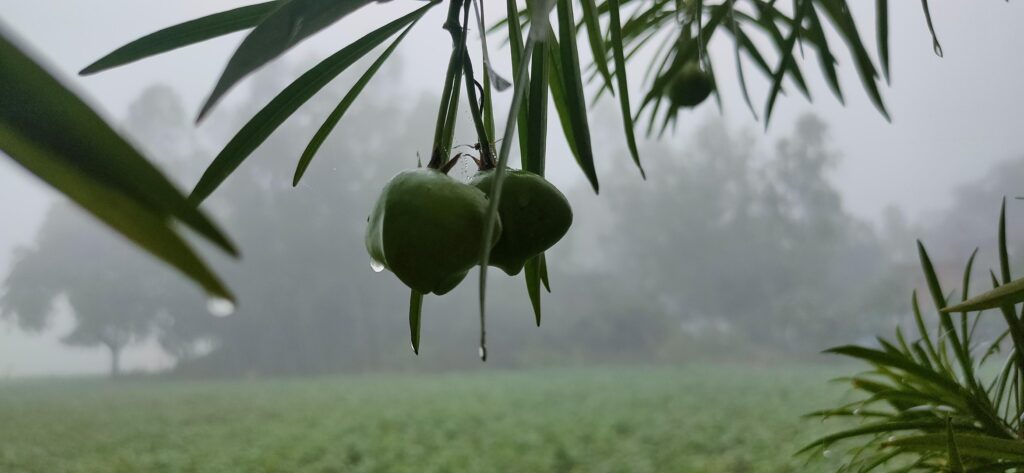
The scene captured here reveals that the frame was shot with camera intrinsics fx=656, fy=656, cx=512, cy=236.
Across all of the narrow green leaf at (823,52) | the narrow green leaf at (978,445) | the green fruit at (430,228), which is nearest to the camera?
the green fruit at (430,228)

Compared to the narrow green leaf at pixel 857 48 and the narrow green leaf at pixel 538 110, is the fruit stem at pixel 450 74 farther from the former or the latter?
the narrow green leaf at pixel 857 48

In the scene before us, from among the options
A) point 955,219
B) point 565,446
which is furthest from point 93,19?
point 955,219

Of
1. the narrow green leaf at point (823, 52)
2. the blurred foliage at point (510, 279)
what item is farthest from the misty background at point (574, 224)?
the narrow green leaf at point (823, 52)

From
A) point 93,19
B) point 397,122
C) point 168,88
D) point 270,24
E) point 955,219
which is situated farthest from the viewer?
point 397,122

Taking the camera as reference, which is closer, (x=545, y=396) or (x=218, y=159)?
(x=218, y=159)

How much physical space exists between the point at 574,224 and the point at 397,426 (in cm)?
135

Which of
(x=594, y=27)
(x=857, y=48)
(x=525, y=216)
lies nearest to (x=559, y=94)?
(x=594, y=27)

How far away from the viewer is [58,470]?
1838mm

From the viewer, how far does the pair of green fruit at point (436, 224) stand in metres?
0.22

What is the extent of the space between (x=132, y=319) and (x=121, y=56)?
93.8 inches

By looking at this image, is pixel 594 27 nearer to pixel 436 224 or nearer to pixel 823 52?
pixel 436 224

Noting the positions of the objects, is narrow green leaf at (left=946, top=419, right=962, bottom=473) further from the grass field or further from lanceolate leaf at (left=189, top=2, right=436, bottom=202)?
the grass field

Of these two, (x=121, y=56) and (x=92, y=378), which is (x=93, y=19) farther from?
(x=121, y=56)

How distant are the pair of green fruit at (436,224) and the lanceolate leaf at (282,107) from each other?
0.21ft
